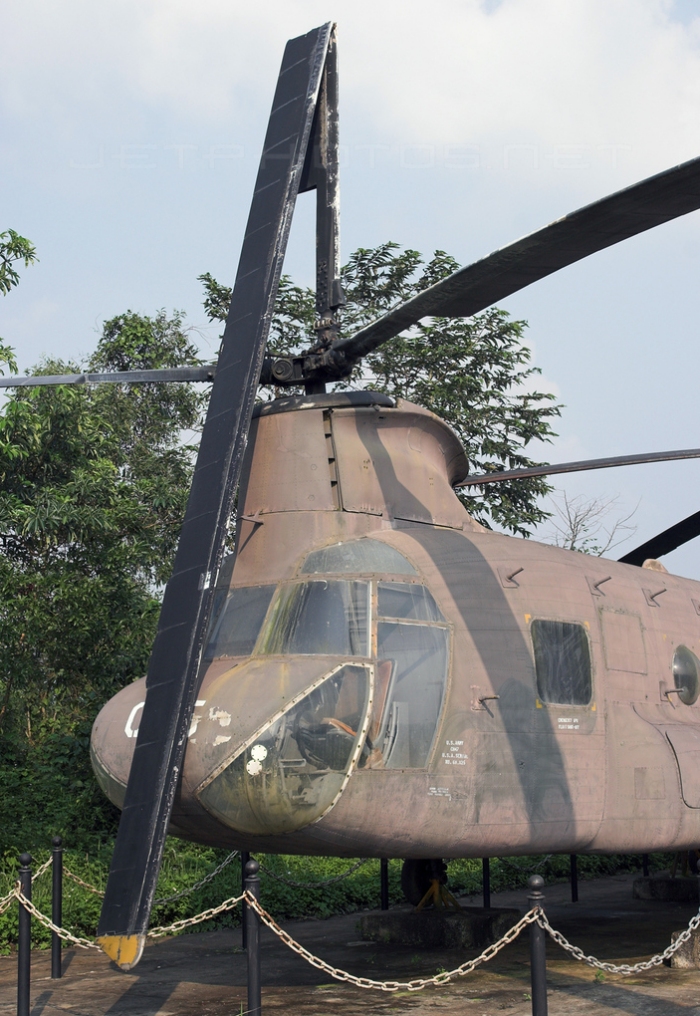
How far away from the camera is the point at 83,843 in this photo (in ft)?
43.8

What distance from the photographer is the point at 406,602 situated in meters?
7.23

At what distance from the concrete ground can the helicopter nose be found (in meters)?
1.84

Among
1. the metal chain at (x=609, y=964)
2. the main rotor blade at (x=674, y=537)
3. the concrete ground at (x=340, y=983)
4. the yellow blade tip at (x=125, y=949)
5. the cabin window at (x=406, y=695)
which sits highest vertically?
the main rotor blade at (x=674, y=537)

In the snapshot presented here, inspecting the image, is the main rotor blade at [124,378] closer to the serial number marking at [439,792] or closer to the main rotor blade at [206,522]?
the main rotor blade at [206,522]

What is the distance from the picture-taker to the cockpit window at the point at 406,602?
7145mm

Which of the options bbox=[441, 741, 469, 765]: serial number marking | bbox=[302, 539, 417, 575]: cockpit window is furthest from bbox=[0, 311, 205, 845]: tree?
bbox=[441, 741, 469, 765]: serial number marking

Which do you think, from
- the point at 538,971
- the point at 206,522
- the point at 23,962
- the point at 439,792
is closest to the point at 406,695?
the point at 439,792

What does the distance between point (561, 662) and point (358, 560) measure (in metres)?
1.73

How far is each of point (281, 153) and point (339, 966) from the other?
6.42 m

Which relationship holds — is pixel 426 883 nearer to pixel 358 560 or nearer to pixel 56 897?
pixel 56 897

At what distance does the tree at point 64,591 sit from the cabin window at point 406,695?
7415mm

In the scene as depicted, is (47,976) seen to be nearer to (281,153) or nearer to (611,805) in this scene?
(611,805)

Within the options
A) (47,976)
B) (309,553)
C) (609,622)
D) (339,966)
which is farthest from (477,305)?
(47,976)

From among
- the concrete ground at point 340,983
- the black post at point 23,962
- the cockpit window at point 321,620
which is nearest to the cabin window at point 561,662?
the cockpit window at point 321,620
